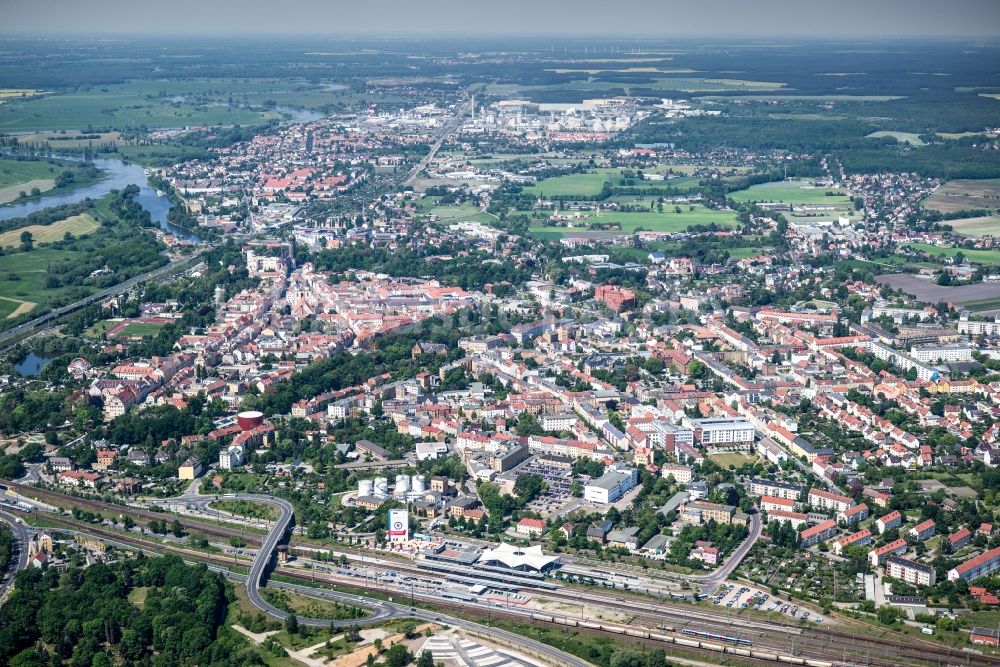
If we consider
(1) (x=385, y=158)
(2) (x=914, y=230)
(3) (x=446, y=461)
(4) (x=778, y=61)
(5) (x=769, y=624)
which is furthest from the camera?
(4) (x=778, y=61)

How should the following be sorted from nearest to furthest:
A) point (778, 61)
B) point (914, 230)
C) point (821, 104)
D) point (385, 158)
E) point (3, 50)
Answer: point (914, 230), point (385, 158), point (821, 104), point (778, 61), point (3, 50)

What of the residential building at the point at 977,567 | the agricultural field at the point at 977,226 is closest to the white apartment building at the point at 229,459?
the residential building at the point at 977,567

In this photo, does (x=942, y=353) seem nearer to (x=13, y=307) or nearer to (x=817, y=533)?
(x=817, y=533)

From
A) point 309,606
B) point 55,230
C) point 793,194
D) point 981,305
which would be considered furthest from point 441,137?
point 309,606

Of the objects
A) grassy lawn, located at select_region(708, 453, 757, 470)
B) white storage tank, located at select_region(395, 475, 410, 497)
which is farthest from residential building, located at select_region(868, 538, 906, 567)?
white storage tank, located at select_region(395, 475, 410, 497)

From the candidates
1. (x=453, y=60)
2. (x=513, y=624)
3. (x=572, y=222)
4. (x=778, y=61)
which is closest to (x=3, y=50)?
(x=453, y=60)

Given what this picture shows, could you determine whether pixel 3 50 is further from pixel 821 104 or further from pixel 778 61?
pixel 821 104
